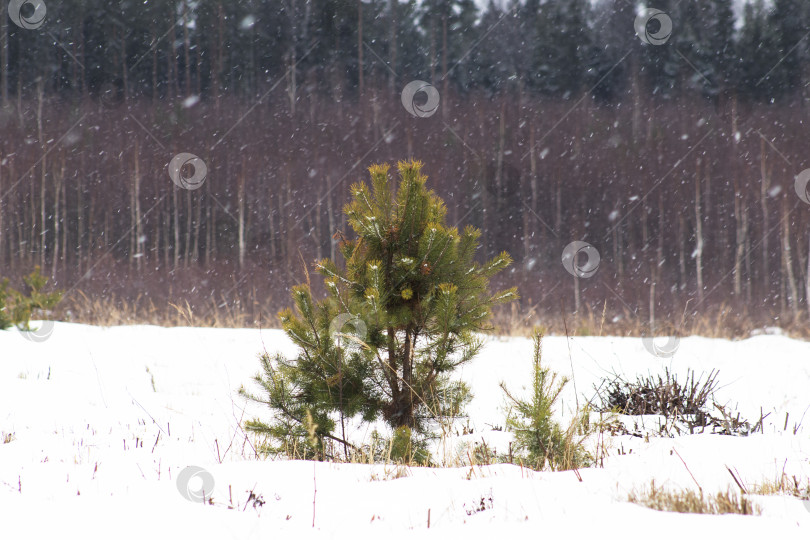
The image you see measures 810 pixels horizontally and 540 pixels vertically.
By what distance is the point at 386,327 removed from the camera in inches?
162

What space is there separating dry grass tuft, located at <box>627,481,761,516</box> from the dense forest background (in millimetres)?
18187

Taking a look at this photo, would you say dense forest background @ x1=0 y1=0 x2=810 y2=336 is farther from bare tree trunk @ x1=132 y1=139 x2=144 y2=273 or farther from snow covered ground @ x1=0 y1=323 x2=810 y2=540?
snow covered ground @ x1=0 y1=323 x2=810 y2=540

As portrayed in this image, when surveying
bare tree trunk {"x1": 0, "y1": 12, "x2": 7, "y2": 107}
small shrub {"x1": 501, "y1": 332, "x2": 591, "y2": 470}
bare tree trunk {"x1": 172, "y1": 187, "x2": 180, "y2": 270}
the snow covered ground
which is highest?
bare tree trunk {"x1": 0, "y1": 12, "x2": 7, "y2": 107}

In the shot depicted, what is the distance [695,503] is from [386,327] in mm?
2149

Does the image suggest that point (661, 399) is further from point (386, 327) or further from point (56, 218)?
point (56, 218)

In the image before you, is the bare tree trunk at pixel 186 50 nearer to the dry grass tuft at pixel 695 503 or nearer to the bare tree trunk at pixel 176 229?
the bare tree trunk at pixel 176 229

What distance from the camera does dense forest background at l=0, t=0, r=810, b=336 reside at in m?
22.5

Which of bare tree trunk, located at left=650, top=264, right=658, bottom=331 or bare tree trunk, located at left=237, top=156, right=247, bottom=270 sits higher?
bare tree trunk, located at left=237, top=156, right=247, bottom=270

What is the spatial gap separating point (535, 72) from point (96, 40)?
19592mm

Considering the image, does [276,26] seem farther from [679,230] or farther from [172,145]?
[679,230]

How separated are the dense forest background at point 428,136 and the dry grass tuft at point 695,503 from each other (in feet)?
59.7

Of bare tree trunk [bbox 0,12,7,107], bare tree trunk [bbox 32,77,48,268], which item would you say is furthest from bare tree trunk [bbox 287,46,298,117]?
bare tree trunk [bbox 0,12,7,107]

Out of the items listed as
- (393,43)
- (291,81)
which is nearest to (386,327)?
(291,81)

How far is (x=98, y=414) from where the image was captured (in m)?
5.63
